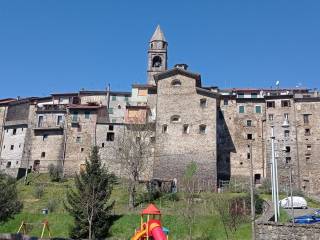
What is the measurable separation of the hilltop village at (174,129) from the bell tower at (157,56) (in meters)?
2.37

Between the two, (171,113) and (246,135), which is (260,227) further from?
(246,135)

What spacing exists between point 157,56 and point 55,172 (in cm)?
2838

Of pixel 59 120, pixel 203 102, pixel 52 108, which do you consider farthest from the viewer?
pixel 52 108

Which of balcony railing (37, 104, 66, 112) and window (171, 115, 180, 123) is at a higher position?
balcony railing (37, 104, 66, 112)

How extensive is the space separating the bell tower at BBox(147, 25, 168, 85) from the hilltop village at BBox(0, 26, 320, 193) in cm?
237

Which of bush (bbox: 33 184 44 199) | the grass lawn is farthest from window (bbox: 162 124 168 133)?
bush (bbox: 33 184 44 199)

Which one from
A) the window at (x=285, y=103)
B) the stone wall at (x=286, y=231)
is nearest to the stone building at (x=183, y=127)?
the window at (x=285, y=103)

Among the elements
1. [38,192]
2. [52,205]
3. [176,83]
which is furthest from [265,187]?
[38,192]

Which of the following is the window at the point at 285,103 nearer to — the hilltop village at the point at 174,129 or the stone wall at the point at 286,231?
the hilltop village at the point at 174,129

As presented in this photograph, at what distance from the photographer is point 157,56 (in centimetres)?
7494

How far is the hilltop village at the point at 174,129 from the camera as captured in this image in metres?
54.6

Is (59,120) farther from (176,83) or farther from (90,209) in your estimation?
(90,209)

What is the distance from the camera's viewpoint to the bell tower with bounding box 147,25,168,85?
73875mm

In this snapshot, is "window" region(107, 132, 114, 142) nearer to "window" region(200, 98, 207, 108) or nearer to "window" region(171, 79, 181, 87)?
"window" region(171, 79, 181, 87)
